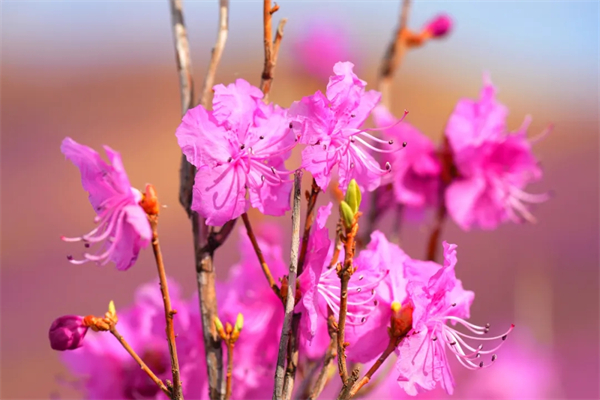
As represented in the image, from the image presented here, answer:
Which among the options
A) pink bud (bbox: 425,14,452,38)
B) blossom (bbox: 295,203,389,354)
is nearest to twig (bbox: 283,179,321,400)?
blossom (bbox: 295,203,389,354)

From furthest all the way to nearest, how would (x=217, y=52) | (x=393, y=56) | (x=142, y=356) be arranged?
(x=393, y=56) → (x=142, y=356) → (x=217, y=52)

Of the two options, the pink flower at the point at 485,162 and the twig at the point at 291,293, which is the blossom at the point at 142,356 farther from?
the pink flower at the point at 485,162

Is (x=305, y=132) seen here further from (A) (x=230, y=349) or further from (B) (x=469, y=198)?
(B) (x=469, y=198)

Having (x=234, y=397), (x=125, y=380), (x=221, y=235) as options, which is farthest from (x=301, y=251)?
(x=125, y=380)

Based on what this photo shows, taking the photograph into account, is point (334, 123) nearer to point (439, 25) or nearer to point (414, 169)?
point (414, 169)

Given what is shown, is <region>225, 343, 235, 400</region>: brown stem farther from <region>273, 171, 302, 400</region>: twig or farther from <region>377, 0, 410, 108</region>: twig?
<region>377, 0, 410, 108</region>: twig

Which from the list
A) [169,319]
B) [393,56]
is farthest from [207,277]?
[393,56]
